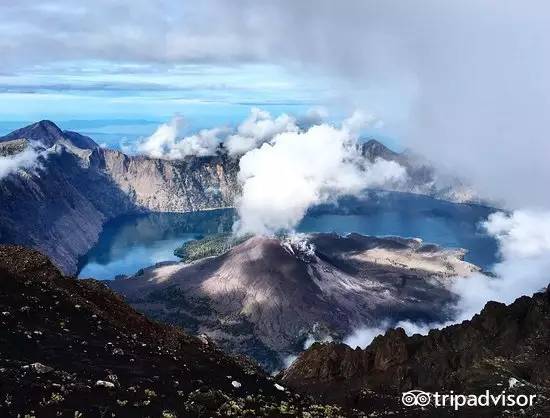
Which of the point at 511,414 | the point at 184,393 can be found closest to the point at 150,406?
the point at 184,393

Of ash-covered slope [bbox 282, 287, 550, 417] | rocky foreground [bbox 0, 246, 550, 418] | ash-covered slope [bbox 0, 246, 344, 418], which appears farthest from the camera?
ash-covered slope [bbox 282, 287, 550, 417]

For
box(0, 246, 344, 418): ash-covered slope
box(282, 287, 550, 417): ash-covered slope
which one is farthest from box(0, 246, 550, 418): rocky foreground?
box(282, 287, 550, 417): ash-covered slope

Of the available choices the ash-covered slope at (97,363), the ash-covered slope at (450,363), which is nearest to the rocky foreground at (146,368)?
the ash-covered slope at (97,363)

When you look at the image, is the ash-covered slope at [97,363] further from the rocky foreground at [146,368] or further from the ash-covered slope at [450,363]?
the ash-covered slope at [450,363]

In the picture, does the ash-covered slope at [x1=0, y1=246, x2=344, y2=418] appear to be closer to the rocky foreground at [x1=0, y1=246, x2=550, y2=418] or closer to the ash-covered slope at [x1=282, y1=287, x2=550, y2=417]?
the rocky foreground at [x1=0, y1=246, x2=550, y2=418]

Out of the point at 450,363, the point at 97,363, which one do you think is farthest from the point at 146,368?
the point at 450,363

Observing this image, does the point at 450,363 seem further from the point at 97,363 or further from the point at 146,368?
the point at 97,363

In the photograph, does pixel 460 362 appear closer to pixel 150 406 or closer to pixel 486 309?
pixel 486 309
